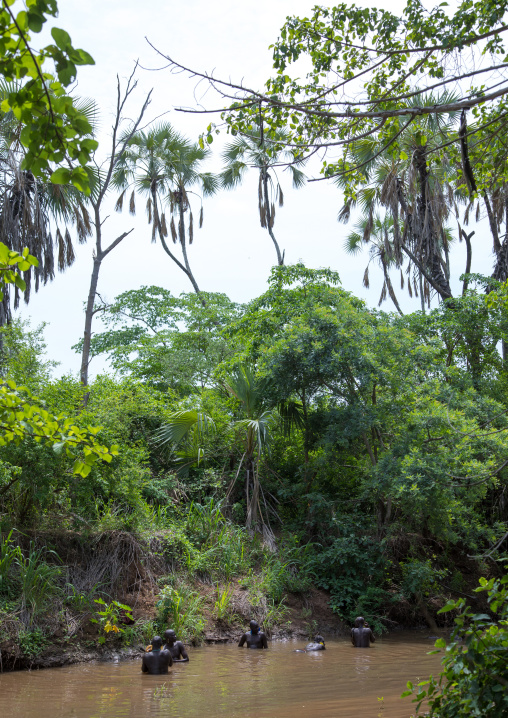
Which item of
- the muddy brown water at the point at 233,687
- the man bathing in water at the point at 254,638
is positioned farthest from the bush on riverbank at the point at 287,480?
the muddy brown water at the point at 233,687

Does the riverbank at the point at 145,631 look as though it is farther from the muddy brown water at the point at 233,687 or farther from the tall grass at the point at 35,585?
the tall grass at the point at 35,585

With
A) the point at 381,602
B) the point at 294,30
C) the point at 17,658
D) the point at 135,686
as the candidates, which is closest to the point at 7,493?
the point at 17,658

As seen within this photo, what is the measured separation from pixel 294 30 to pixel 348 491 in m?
11.5

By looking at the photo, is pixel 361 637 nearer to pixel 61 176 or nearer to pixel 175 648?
pixel 175 648

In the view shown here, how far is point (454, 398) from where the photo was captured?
14.3 metres

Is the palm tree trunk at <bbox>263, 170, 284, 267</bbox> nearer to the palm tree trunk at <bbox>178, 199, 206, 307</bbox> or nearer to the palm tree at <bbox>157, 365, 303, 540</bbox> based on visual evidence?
the palm tree trunk at <bbox>178, 199, 206, 307</bbox>

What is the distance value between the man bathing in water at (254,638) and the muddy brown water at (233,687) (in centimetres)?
18

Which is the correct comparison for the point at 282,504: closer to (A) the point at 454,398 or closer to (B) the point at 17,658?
(A) the point at 454,398

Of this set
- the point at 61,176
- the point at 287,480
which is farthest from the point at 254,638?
the point at 61,176

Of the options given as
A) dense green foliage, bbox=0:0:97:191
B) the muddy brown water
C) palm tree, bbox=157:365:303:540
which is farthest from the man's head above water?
dense green foliage, bbox=0:0:97:191

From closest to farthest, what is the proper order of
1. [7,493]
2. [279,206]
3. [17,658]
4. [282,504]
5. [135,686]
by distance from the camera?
[135,686], [17,658], [7,493], [282,504], [279,206]

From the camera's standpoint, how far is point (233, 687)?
8531mm

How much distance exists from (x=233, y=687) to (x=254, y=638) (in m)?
2.60

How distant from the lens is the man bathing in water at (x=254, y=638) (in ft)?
36.3
